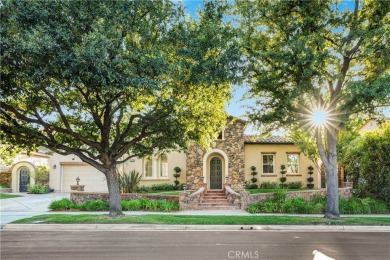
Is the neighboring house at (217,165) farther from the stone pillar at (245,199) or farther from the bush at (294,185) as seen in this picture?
the stone pillar at (245,199)

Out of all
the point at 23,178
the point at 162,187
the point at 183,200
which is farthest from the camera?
the point at 23,178

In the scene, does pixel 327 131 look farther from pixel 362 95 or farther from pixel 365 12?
pixel 365 12

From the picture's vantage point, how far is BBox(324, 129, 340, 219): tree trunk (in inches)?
596

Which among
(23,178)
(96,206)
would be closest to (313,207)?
(96,206)

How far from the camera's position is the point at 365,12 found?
564 inches

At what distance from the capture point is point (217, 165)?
26719mm

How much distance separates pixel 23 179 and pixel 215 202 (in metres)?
22.0

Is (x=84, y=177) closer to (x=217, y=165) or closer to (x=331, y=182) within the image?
(x=217, y=165)

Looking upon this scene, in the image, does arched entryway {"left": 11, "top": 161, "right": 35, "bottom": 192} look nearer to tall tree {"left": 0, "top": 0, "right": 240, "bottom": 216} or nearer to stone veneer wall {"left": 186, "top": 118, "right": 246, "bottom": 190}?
stone veneer wall {"left": 186, "top": 118, "right": 246, "bottom": 190}

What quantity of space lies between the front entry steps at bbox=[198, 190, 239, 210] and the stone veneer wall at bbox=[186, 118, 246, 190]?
3187 mm

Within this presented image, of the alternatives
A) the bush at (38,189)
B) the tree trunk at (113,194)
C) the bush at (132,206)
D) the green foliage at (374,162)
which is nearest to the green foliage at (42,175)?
the bush at (38,189)

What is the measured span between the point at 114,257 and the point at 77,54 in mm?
6427

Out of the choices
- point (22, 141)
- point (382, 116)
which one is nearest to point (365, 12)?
point (382, 116)

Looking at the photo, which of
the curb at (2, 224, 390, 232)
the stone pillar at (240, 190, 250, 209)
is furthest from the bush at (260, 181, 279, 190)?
the curb at (2, 224, 390, 232)
